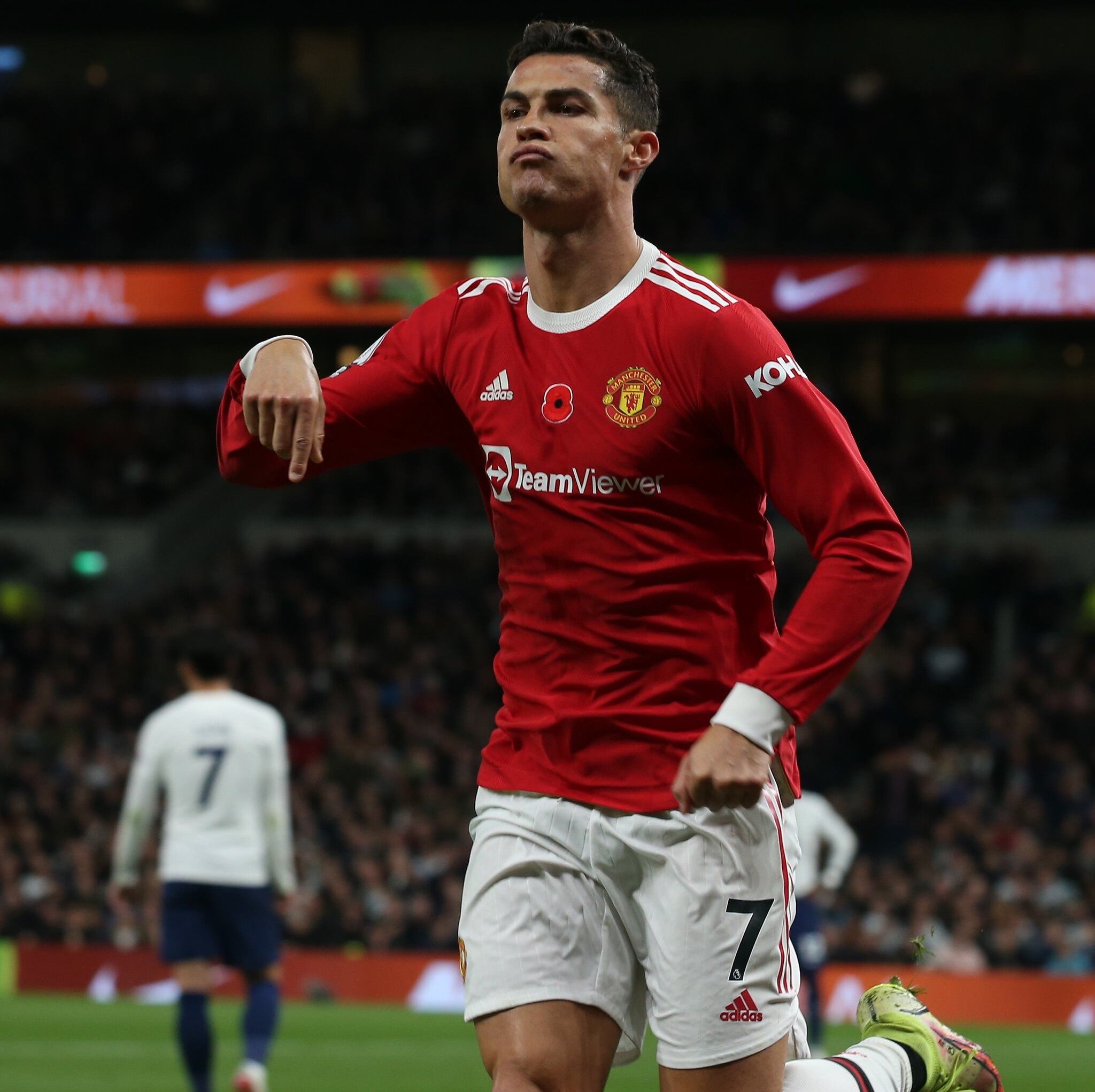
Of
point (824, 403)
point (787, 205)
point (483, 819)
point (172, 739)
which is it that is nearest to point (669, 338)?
point (824, 403)

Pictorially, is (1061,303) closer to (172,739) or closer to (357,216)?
(357,216)

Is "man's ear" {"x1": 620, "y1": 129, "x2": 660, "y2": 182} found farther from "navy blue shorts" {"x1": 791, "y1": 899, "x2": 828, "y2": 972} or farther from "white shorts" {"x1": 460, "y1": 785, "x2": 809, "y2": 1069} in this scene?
"navy blue shorts" {"x1": 791, "y1": 899, "x2": 828, "y2": 972}

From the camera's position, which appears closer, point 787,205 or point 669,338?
point 669,338

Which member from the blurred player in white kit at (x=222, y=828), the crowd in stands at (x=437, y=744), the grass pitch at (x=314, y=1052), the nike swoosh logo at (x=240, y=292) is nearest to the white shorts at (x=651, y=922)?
the blurred player in white kit at (x=222, y=828)

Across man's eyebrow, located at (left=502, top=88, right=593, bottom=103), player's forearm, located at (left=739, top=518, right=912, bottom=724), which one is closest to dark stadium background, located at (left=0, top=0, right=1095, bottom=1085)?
player's forearm, located at (left=739, top=518, right=912, bottom=724)

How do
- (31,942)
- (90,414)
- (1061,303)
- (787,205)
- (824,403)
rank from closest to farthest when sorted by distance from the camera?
(824,403), (31,942), (1061,303), (787,205), (90,414)

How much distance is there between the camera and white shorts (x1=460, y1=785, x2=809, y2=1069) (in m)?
3.47

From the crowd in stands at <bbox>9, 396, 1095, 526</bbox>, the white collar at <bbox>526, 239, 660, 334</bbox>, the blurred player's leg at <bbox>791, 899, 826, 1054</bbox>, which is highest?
the crowd in stands at <bbox>9, 396, 1095, 526</bbox>

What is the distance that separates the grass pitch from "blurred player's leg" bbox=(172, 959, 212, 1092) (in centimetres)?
174

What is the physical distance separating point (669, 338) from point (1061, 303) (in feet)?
51.6

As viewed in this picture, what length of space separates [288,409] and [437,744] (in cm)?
1508

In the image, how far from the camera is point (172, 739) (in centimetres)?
838

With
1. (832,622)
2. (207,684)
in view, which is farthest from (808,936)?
(832,622)

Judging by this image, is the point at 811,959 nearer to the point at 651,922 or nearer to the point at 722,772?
the point at 651,922
